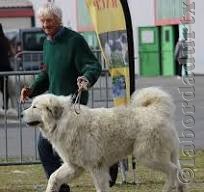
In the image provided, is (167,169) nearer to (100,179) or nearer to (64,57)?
(100,179)

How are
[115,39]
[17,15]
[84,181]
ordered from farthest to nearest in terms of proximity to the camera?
[17,15]
[84,181]
[115,39]

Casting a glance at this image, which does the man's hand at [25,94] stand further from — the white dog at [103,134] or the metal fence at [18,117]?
the metal fence at [18,117]

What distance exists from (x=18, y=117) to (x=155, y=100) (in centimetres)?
539

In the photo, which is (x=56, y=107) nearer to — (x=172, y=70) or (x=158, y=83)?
(x=158, y=83)

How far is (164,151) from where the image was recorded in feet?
26.2

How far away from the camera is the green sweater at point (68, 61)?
Answer: 26.2ft

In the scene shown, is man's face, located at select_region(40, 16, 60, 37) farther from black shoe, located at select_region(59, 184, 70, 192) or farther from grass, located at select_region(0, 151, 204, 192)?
grass, located at select_region(0, 151, 204, 192)

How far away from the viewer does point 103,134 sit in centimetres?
774

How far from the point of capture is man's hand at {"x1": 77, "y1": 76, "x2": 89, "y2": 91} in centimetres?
761

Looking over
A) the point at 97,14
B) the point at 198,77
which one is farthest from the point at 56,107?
the point at 198,77

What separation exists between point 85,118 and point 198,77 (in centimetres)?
2593

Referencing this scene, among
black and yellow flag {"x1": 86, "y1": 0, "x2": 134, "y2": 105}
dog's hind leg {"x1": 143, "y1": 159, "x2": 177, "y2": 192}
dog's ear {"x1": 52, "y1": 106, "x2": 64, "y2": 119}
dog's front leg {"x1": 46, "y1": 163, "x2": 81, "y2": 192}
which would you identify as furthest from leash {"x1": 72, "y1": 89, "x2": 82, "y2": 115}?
black and yellow flag {"x1": 86, "y1": 0, "x2": 134, "y2": 105}

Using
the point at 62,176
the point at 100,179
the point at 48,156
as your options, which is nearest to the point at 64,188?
the point at 48,156

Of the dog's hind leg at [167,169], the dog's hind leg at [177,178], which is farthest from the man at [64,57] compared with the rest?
the dog's hind leg at [177,178]
